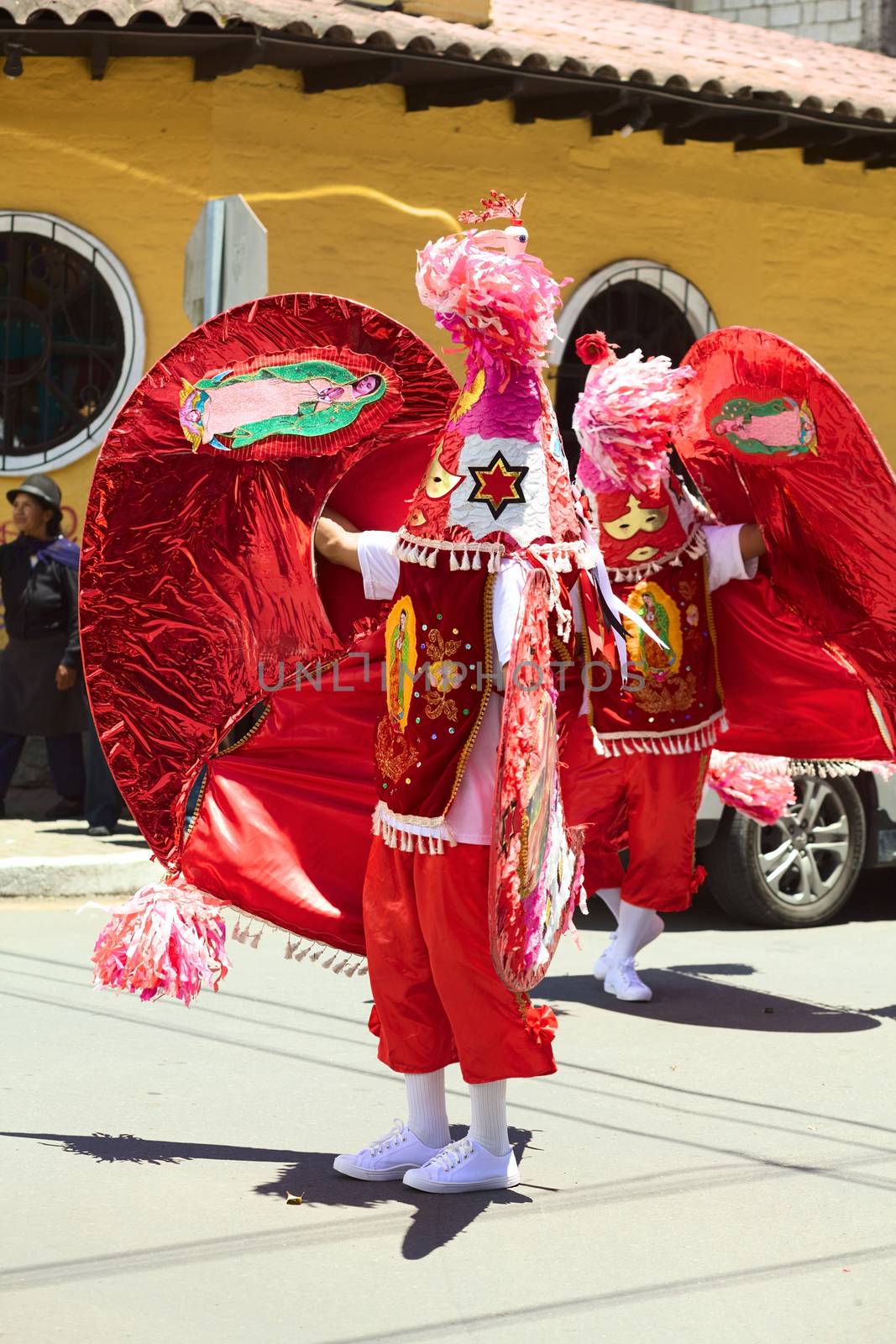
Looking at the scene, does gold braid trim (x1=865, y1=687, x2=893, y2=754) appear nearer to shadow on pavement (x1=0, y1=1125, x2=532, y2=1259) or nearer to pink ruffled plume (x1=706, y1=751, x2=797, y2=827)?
pink ruffled plume (x1=706, y1=751, x2=797, y2=827)

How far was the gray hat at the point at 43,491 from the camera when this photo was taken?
10.8m

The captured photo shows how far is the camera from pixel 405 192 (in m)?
12.6

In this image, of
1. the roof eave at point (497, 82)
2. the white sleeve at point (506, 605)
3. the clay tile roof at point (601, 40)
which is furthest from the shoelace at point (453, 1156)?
the roof eave at point (497, 82)

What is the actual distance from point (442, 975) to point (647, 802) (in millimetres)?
2498

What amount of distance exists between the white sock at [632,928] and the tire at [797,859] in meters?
1.26

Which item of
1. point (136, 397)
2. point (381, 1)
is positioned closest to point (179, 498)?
point (136, 397)

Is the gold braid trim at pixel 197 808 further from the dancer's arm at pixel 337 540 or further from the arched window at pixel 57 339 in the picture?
the arched window at pixel 57 339

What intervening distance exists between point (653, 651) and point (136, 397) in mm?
2431

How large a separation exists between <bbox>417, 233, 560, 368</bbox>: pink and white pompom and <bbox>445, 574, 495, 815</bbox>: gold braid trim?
0.55m

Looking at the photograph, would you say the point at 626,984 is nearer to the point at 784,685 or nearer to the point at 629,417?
the point at 784,685

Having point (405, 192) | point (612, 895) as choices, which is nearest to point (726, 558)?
point (612, 895)

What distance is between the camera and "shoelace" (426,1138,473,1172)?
16.1 feet

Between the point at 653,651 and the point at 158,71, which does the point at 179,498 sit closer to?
the point at 653,651

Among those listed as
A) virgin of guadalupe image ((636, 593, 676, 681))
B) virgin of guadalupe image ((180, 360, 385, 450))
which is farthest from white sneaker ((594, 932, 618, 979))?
virgin of guadalupe image ((180, 360, 385, 450))
